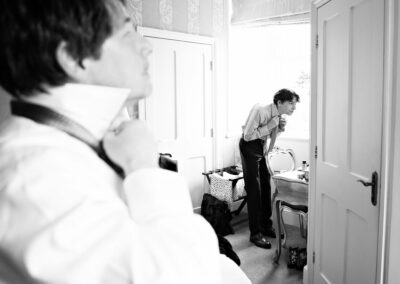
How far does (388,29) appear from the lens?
4.37 ft

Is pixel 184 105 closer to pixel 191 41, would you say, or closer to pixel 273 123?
pixel 191 41

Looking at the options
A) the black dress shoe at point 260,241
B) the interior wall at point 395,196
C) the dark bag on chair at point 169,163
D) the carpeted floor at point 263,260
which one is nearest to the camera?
the dark bag on chair at point 169,163

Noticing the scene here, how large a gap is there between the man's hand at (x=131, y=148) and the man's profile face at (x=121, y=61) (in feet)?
0.28

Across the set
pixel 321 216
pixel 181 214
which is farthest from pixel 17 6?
pixel 321 216

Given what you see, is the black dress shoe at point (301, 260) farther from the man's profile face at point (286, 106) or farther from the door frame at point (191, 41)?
the door frame at point (191, 41)

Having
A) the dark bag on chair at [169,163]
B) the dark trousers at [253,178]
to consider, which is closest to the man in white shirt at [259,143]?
the dark trousers at [253,178]

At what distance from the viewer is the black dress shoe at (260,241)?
312 centimetres

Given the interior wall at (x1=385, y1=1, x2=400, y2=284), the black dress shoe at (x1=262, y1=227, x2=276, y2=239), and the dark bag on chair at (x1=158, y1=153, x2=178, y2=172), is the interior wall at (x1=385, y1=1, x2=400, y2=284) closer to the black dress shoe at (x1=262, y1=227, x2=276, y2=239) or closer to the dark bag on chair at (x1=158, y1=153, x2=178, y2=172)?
the dark bag on chair at (x1=158, y1=153, x2=178, y2=172)

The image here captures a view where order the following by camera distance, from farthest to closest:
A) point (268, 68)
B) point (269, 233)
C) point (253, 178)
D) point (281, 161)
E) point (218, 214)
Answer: point (268, 68) → point (281, 161) → point (218, 214) → point (269, 233) → point (253, 178)

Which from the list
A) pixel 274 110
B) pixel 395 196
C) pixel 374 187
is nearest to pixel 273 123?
pixel 274 110

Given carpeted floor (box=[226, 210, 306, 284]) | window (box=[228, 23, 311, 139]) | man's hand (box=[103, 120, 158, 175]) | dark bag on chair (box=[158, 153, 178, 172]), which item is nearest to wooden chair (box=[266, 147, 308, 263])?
carpeted floor (box=[226, 210, 306, 284])

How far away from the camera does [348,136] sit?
67.8 inches

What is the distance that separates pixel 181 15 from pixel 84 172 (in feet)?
11.2

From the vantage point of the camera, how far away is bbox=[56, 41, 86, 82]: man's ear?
527 mm
